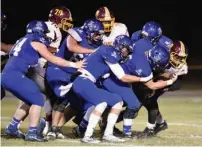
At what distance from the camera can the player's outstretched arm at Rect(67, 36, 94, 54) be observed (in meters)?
7.75

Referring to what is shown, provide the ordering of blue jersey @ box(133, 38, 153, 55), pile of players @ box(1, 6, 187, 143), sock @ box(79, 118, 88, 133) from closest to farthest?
pile of players @ box(1, 6, 187, 143), blue jersey @ box(133, 38, 153, 55), sock @ box(79, 118, 88, 133)

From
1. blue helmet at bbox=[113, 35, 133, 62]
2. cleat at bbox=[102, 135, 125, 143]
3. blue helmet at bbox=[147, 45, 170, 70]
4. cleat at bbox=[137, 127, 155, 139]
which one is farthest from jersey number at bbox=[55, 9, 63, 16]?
cleat at bbox=[137, 127, 155, 139]

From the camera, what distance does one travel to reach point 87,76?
741cm

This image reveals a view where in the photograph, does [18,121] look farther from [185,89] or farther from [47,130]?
[185,89]

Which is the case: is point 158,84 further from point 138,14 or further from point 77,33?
point 138,14

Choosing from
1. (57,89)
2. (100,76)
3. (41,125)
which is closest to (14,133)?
(41,125)

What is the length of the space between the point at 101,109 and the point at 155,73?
3.82ft

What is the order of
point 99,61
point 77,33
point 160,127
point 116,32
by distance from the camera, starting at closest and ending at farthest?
point 99,61 → point 77,33 → point 160,127 → point 116,32

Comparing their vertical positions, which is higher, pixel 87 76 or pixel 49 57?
pixel 49 57

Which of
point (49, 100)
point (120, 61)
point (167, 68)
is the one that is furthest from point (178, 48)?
point (49, 100)

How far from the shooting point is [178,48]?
8.00m

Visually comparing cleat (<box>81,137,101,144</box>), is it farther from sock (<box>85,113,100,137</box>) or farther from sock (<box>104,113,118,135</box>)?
sock (<box>104,113,118,135</box>)

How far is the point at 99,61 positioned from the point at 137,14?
18.9 meters

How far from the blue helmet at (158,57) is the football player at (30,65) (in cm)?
93
